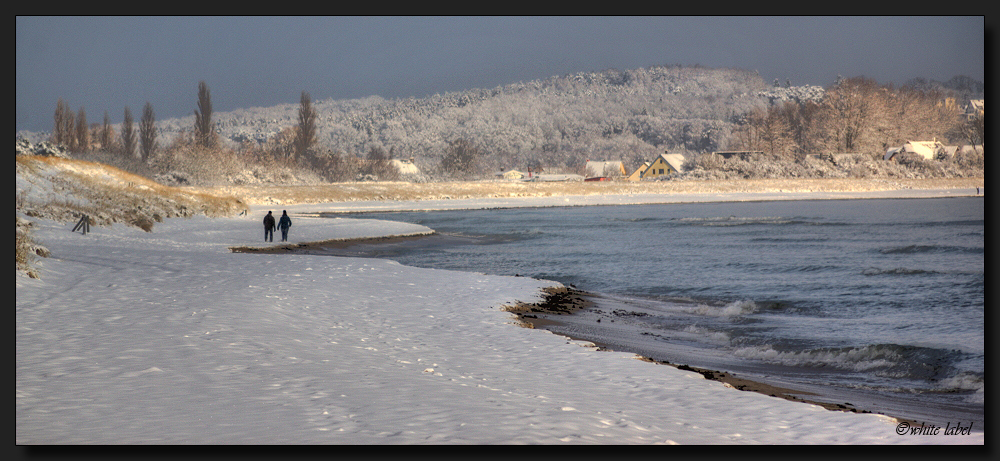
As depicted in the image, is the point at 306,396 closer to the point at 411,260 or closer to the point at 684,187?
the point at 411,260

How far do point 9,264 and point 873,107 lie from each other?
416 feet

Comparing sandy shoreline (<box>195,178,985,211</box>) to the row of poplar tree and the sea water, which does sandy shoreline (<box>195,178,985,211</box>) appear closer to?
the row of poplar tree

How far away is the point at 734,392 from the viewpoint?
10.3 meters

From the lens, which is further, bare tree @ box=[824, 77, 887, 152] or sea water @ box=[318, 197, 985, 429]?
bare tree @ box=[824, 77, 887, 152]

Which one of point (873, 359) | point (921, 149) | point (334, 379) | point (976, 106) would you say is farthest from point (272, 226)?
point (921, 149)

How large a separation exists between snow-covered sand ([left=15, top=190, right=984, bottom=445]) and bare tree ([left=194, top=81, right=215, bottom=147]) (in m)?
91.6

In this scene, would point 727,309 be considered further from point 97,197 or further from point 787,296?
point 97,197

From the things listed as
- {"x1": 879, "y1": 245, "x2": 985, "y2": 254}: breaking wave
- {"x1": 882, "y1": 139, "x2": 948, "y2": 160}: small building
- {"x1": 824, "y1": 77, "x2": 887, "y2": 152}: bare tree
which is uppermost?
{"x1": 824, "y1": 77, "x2": 887, "y2": 152}: bare tree

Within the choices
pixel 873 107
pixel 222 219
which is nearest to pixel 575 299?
pixel 222 219

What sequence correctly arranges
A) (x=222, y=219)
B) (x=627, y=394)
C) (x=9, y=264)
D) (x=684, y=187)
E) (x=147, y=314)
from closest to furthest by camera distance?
(x=9, y=264) → (x=627, y=394) → (x=147, y=314) → (x=222, y=219) → (x=684, y=187)

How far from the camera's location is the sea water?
13141 mm

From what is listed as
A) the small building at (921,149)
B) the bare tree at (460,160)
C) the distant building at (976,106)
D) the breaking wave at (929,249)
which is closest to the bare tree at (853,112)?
the small building at (921,149)

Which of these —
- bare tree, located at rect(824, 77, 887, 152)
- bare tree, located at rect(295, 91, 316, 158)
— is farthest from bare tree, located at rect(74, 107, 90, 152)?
bare tree, located at rect(824, 77, 887, 152)

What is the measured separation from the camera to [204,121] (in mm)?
103938
